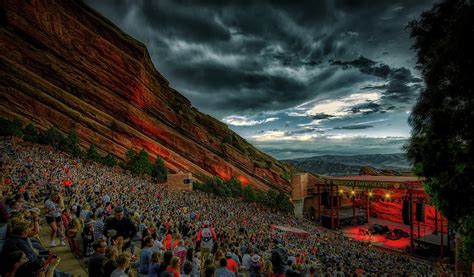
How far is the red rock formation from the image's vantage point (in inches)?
1972

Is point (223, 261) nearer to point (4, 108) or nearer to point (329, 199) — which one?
point (329, 199)

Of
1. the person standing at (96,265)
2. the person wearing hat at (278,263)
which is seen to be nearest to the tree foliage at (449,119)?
the person wearing hat at (278,263)

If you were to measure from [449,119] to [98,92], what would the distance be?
63.5 m

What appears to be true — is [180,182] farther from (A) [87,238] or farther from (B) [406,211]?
(A) [87,238]

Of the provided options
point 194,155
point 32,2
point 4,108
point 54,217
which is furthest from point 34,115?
point 54,217

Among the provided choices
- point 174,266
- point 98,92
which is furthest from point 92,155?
point 174,266

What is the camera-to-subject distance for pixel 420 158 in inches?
366

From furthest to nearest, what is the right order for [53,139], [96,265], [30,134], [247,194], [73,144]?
[247,194]
[73,144]
[53,139]
[30,134]
[96,265]

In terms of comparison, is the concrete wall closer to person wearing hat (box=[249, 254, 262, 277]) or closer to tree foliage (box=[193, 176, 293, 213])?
tree foliage (box=[193, 176, 293, 213])

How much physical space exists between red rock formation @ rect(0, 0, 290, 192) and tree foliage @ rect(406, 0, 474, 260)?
5304 centimetres

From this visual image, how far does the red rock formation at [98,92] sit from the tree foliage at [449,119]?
5304 centimetres

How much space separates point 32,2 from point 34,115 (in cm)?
2562

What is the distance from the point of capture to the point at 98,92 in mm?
58531

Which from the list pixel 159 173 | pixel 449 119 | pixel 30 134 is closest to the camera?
pixel 449 119
